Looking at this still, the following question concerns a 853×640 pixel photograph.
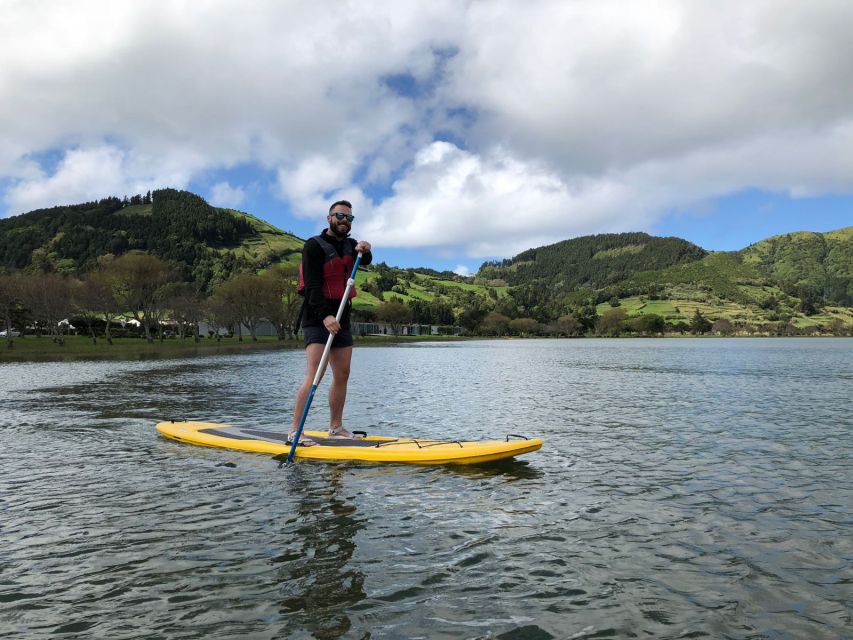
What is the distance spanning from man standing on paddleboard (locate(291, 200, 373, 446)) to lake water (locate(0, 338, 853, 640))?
214 centimetres

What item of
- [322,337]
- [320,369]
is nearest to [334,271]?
[322,337]

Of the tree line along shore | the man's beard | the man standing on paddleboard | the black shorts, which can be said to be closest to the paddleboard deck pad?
the man standing on paddleboard

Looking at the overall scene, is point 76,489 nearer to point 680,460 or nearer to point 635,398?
point 680,460

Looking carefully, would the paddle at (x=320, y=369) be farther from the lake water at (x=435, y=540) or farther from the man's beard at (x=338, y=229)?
the man's beard at (x=338, y=229)

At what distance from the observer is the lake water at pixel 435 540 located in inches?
193

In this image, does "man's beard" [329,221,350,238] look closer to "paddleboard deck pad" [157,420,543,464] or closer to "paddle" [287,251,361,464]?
"paddle" [287,251,361,464]

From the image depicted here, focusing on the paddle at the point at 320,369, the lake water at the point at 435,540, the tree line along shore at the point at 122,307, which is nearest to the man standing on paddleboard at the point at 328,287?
the paddle at the point at 320,369

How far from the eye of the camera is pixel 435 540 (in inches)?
271

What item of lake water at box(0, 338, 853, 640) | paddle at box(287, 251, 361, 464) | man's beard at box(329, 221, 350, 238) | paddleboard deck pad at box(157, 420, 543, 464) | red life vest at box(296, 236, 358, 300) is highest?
man's beard at box(329, 221, 350, 238)

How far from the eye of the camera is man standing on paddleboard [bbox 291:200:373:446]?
11.3 meters

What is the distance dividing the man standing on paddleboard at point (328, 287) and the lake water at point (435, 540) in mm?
2144

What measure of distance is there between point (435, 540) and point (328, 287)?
20.2 ft

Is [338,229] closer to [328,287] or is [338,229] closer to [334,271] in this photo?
[334,271]

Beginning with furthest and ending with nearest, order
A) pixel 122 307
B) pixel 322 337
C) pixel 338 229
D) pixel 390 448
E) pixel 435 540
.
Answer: pixel 122 307 → pixel 322 337 → pixel 338 229 → pixel 390 448 → pixel 435 540
